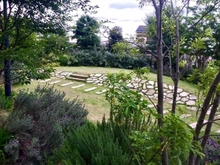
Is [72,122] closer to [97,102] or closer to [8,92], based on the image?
[8,92]

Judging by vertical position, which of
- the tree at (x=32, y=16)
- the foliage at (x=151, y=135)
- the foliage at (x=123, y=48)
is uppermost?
the tree at (x=32, y=16)

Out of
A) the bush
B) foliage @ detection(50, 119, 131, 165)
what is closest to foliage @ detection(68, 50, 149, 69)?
the bush

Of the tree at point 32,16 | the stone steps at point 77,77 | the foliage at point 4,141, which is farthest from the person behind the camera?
the stone steps at point 77,77

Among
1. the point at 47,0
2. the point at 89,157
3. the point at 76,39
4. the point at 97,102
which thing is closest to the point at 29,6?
the point at 47,0

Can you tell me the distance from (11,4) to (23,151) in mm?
2011

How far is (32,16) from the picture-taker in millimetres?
3105

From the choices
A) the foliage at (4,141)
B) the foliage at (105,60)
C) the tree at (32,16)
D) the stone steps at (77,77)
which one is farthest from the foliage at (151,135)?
the foliage at (105,60)

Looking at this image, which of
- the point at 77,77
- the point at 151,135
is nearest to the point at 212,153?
the point at 151,135

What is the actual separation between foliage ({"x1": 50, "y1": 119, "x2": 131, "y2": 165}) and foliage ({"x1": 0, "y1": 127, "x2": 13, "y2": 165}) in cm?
68

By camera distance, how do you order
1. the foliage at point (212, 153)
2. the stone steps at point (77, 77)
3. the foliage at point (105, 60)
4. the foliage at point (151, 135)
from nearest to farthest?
the foliage at point (151, 135), the foliage at point (212, 153), the stone steps at point (77, 77), the foliage at point (105, 60)

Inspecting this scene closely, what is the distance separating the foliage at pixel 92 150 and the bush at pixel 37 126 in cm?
49

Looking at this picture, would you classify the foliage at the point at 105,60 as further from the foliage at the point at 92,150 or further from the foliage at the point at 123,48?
the foliage at the point at 92,150

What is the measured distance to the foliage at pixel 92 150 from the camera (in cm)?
146

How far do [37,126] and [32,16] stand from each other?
1499 mm
